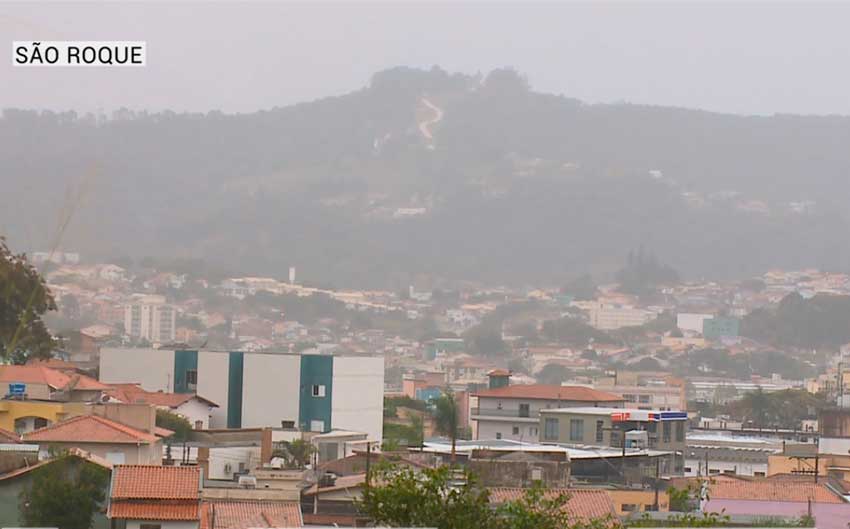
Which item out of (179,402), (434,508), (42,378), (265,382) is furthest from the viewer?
(265,382)

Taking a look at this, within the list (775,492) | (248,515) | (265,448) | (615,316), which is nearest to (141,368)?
(265,448)

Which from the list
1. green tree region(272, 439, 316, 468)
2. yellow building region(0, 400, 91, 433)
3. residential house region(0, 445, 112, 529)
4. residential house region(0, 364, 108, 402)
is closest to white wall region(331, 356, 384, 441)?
residential house region(0, 364, 108, 402)

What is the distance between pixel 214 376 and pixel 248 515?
22.6 meters

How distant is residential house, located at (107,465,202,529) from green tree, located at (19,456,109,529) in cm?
47

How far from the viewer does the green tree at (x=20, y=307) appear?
34.4 m

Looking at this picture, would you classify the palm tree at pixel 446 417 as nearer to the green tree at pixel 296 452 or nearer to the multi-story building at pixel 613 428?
the multi-story building at pixel 613 428

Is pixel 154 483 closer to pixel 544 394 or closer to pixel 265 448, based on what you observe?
pixel 265 448

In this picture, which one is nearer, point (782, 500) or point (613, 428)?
point (782, 500)

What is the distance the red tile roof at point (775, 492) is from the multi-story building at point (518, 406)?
20.6 m

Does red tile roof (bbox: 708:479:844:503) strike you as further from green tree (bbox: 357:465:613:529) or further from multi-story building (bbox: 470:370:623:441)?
multi-story building (bbox: 470:370:623:441)

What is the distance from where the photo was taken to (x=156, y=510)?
552 inches

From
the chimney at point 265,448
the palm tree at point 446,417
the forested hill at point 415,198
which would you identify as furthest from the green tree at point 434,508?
the forested hill at point 415,198

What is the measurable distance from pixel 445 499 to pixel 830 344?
4647 inches

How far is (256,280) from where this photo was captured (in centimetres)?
13125
